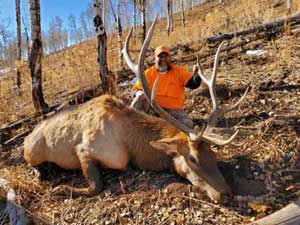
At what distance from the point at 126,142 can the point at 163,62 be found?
4.74 ft

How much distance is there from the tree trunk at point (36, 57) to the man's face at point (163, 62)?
2882mm

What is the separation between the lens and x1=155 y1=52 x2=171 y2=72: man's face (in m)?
5.64

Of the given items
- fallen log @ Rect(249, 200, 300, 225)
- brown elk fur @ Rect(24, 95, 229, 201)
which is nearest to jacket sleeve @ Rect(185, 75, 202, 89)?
brown elk fur @ Rect(24, 95, 229, 201)

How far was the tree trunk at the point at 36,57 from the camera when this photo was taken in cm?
761

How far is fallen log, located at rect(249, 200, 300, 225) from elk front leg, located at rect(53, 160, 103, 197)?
1.76 m

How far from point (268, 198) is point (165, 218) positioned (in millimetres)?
1014

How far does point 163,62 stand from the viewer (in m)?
5.68

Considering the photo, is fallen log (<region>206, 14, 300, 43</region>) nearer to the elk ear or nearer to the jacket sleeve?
the jacket sleeve

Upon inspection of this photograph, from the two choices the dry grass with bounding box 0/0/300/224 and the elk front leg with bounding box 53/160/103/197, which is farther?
the elk front leg with bounding box 53/160/103/197

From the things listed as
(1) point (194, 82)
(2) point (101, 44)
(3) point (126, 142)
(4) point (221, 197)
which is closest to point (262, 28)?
(2) point (101, 44)

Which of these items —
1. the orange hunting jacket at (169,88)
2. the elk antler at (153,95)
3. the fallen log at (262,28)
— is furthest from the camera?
the fallen log at (262,28)

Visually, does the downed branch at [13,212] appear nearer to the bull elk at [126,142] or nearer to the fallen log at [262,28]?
the bull elk at [126,142]

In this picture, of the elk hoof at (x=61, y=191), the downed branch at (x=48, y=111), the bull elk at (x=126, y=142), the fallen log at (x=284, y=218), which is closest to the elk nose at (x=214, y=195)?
the bull elk at (x=126, y=142)

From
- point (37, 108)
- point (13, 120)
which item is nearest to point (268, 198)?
point (37, 108)
